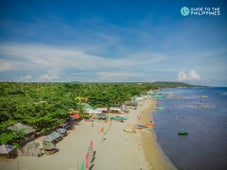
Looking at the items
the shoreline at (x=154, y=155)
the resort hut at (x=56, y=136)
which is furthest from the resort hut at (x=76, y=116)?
the shoreline at (x=154, y=155)

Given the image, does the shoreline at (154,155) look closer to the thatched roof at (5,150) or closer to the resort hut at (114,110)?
the thatched roof at (5,150)

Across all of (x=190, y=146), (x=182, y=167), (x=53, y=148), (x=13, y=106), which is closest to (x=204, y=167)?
(x=182, y=167)

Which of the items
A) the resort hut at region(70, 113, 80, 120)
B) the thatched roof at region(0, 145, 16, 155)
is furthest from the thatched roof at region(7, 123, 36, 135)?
the resort hut at region(70, 113, 80, 120)

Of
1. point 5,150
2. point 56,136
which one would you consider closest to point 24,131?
point 56,136

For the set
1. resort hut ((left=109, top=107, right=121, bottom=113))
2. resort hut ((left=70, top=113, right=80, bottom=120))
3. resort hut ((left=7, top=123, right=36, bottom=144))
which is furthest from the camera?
resort hut ((left=109, top=107, right=121, bottom=113))

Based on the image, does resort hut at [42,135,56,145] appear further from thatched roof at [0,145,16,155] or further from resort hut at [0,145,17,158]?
thatched roof at [0,145,16,155]

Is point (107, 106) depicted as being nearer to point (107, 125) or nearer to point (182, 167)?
point (107, 125)

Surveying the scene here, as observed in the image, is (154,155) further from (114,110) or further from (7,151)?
(114,110)
